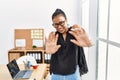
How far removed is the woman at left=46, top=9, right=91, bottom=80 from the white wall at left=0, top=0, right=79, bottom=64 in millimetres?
2617

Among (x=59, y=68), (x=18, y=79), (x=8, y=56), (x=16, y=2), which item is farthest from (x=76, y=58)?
(x=16, y=2)

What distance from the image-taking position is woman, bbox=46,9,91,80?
1393mm

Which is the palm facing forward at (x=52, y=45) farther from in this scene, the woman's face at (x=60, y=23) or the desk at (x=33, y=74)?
A: the desk at (x=33, y=74)

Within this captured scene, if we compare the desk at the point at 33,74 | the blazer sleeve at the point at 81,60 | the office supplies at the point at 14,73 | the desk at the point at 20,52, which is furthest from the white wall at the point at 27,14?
the blazer sleeve at the point at 81,60

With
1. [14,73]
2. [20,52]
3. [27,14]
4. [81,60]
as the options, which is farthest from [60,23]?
[27,14]

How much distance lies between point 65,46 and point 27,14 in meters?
2.79

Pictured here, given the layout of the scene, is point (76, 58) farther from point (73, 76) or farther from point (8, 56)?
point (8, 56)

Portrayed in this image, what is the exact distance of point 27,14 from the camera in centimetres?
404

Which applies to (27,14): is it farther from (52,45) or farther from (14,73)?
(52,45)

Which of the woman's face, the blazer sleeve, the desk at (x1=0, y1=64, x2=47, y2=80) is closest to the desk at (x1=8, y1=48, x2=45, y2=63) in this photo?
the desk at (x1=0, y1=64, x2=47, y2=80)

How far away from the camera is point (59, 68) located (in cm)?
146

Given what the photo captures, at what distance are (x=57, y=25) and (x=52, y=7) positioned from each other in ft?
8.84

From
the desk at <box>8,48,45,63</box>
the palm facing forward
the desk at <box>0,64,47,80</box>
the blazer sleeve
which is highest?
the palm facing forward

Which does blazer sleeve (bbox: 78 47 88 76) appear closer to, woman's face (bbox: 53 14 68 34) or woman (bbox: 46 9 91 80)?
woman (bbox: 46 9 91 80)
